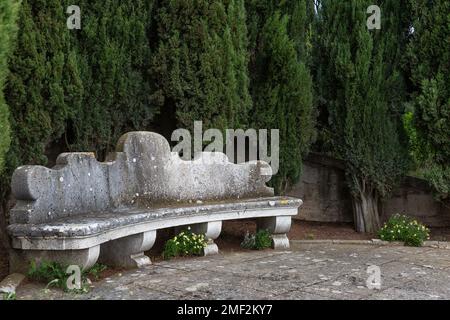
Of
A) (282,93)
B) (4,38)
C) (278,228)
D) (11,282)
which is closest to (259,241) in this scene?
(278,228)

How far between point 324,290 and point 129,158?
257 centimetres

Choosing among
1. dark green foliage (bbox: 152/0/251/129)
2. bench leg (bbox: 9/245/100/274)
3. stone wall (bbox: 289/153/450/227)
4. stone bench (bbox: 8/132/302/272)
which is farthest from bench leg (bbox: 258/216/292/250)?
bench leg (bbox: 9/245/100/274)

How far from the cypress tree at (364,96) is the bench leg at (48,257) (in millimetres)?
5033

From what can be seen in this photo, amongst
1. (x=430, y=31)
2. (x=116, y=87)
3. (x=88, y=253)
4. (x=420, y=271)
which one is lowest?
(x=420, y=271)

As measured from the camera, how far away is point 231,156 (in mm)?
7445

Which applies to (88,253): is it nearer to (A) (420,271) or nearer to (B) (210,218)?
(B) (210,218)

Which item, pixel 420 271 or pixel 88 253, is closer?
pixel 88 253

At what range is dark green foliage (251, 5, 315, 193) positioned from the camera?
25.5 feet

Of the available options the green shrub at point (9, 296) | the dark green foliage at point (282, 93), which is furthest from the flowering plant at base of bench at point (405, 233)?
the green shrub at point (9, 296)

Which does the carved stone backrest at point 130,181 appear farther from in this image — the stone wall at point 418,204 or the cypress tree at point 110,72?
the stone wall at point 418,204

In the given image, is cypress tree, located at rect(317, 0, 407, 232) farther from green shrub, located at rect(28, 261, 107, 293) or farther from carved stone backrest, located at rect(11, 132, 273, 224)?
green shrub, located at rect(28, 261, 107, 293)

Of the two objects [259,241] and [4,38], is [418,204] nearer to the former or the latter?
[259,241]

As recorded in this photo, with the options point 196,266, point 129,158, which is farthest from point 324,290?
point 129,158
